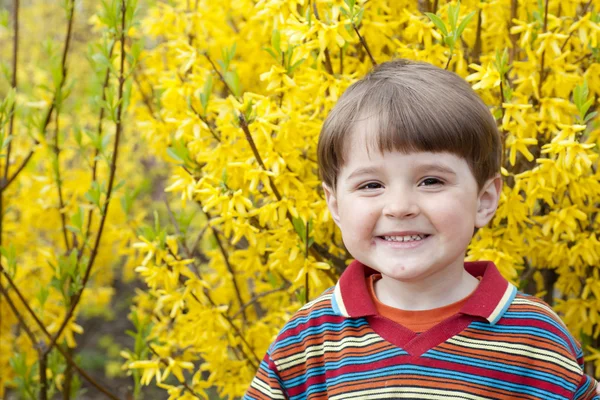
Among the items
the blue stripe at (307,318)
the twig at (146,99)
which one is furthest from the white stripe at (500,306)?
the twig at (146,99)

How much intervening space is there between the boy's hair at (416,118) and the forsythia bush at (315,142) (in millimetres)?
408

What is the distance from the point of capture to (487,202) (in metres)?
1.67

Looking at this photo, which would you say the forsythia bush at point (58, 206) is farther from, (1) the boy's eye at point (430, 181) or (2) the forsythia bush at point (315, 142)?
(1) the boy's eye at point (430, 181)

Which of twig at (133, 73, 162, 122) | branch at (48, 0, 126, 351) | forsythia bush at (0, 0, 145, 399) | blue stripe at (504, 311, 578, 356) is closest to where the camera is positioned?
blue stripe at (504, 311, 578, 356)

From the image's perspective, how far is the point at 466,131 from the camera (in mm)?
1534

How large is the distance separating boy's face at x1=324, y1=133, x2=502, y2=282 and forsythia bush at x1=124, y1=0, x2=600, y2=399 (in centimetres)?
56

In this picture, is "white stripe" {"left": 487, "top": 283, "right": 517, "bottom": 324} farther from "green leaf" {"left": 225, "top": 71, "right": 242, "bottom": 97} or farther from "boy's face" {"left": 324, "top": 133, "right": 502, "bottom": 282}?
"green leaf" {"left": 225, "top": 71, "right": 242, "bottom": 97}

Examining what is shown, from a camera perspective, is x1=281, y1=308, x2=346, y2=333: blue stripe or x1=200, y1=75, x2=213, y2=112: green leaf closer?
x1=281, y1=308, x2=346, y2=333: blue stripe

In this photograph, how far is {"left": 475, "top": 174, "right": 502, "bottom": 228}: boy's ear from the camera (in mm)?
1641

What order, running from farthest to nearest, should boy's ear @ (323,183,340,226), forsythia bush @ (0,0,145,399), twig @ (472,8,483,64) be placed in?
forsythia bush @ (0,0,145,399) → twig @ (472,8,483,64) → boy's ear @ (323,183,340,226)

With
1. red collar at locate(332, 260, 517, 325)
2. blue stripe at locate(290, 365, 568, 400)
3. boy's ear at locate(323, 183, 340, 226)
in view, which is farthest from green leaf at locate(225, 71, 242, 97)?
blue stripe at locate(290, 365, 568, 400)

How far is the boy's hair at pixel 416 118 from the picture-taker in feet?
4.90

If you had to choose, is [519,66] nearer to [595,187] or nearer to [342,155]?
[595,187]

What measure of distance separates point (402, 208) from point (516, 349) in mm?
369
